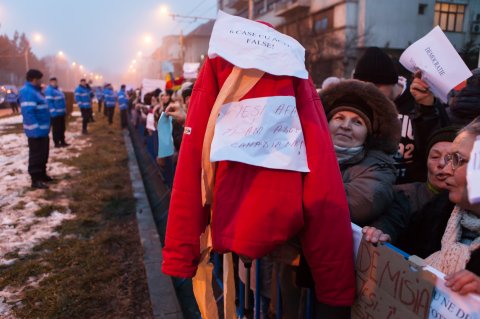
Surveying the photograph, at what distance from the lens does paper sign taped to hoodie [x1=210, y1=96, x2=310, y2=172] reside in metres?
1.60

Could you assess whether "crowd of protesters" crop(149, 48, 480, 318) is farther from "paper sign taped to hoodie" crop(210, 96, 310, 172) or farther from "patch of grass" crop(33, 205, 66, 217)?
"patch of grass" crop(33, 205, 66, 217)

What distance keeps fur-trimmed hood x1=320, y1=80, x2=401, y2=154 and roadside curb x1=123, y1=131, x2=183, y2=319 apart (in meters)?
2.17

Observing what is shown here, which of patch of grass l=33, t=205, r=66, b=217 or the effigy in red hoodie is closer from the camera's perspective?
the effigy in red hoodie

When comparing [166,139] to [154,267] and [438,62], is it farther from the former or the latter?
[438,62]

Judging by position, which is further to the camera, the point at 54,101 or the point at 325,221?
the point at 54,101

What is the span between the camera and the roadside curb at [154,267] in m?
3.38

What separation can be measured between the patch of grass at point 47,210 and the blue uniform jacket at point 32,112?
1824 mm

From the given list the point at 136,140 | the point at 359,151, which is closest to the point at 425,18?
the point at 136,140

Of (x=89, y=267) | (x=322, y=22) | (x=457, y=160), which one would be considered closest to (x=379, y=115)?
(x=457, y=160)

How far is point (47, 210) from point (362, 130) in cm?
517

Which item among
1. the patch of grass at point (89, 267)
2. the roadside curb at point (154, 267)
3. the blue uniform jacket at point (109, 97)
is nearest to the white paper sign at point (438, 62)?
the roadside curb at point (154, 267)

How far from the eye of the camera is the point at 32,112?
707 cm

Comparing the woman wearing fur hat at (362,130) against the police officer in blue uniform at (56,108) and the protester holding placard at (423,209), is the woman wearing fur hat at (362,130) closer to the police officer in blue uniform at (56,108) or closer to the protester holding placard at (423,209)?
the protester holding placard at (423,209)

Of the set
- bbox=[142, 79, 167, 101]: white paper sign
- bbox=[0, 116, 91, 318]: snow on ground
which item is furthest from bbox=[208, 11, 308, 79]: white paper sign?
bbox=[142, 79, 167, 101]: white paper sign
